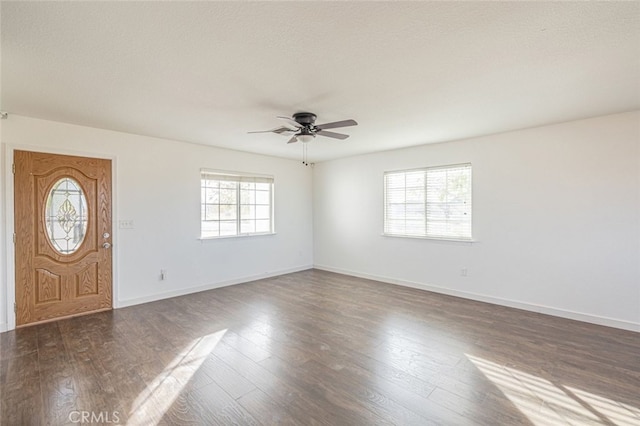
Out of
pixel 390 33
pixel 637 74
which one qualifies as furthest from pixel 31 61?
pixel 637 74

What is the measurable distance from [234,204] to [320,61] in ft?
12.9

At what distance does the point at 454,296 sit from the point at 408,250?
1.07 meters

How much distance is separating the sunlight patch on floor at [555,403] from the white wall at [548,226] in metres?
1.98

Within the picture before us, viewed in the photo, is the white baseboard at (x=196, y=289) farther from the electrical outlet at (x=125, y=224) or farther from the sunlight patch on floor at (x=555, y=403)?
the sunlight patch on floor at (x=555, y=403)

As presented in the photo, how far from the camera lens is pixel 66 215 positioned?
388 centimetres

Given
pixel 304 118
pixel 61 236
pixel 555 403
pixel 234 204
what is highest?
pixel 304 118

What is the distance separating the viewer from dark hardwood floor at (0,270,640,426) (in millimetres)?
2053

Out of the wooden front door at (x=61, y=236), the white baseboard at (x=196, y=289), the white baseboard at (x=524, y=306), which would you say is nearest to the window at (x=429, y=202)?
the white baseboard at (x=524, y=306)

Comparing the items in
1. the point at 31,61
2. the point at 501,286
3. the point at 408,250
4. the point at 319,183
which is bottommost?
the point at 501,286

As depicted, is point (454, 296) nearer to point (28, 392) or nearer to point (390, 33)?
point (390, 33)

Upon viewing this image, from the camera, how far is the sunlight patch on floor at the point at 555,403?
200 cm

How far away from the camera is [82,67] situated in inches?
93.1
